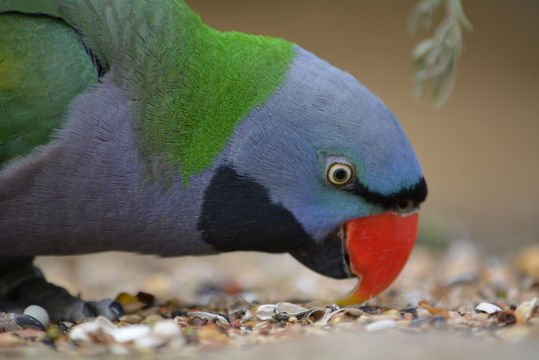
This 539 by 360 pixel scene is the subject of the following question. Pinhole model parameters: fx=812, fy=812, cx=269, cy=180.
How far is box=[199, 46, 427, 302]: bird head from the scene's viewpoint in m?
3.26

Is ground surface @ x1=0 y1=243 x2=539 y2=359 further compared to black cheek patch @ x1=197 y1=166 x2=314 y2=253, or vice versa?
black cheek patch @ x1=197 y1=166 x2=314 y2=253

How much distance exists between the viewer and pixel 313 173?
331 centimetres

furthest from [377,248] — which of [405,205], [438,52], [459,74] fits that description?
[459,74]

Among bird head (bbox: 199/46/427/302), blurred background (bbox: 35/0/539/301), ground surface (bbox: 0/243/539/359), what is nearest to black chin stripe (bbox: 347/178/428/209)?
bird head (bbox: 199/46/427/302)

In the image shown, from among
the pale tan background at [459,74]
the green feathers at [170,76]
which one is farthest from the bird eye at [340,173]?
the pale tan background at [459,74]

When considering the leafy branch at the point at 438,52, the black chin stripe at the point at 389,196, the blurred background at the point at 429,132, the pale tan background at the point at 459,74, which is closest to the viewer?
the black chin stripe at the point at 389,196

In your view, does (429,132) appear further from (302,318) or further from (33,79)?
(33,79)

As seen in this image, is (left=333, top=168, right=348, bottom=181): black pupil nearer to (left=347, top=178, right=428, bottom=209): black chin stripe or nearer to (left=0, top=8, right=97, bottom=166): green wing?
(left=347, top=178, right=428, bottom=209): black chin stripe

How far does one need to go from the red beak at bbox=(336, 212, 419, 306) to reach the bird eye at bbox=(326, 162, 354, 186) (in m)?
0.20

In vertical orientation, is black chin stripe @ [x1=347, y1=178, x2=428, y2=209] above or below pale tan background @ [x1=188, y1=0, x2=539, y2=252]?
below

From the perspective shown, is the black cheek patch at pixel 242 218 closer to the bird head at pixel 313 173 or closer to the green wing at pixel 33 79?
the bird head at pixel 313 173

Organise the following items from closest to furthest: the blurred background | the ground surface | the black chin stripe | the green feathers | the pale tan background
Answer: the ground surface
the green feathers
the black chin stripe
the blurred background
the pale tan background

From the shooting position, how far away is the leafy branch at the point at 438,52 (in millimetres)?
3662

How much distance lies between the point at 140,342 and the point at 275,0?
12064mm
